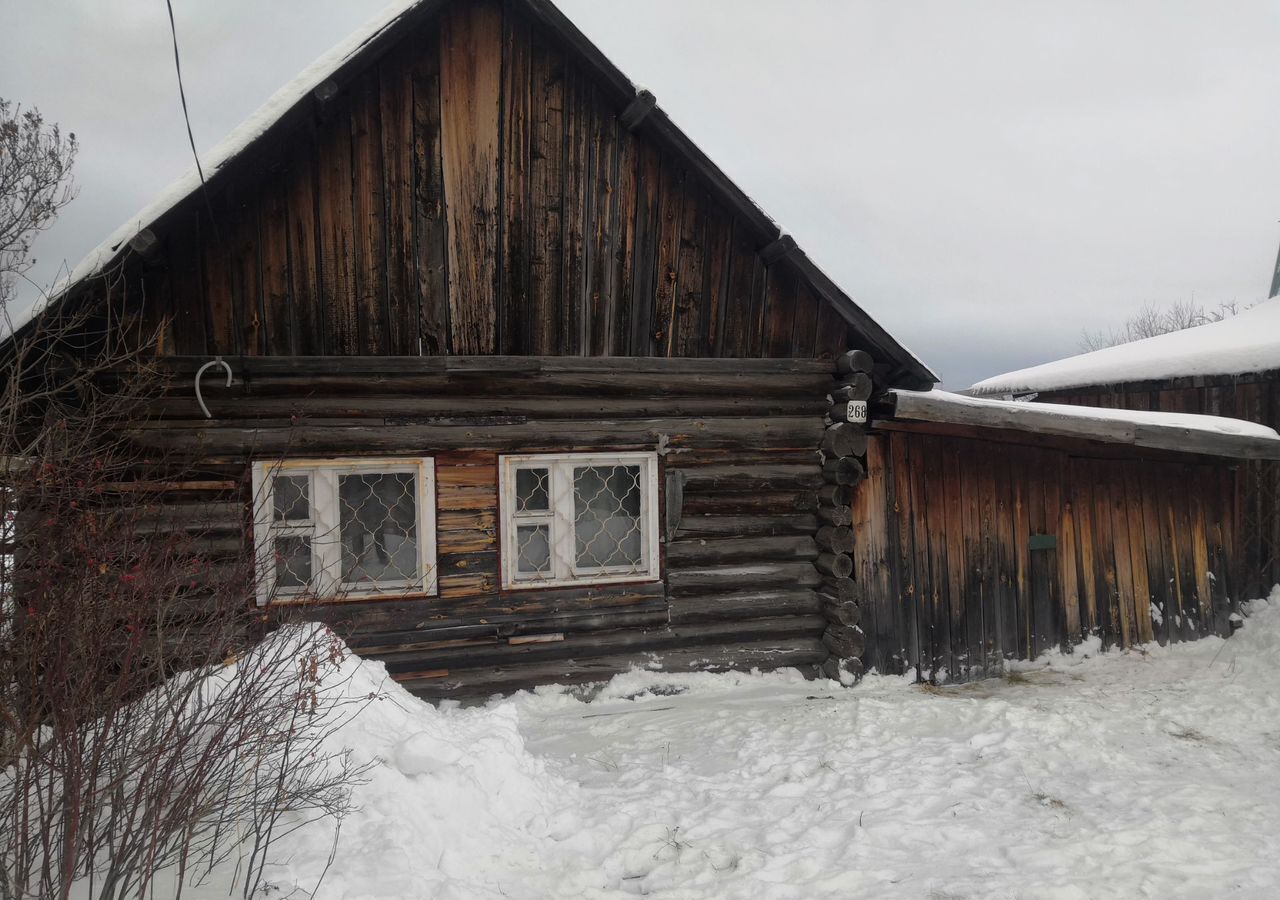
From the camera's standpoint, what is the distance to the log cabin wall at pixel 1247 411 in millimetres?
8984

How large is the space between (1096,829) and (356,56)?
7361 mm

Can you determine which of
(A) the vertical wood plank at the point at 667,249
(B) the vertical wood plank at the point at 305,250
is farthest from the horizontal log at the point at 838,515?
(B) the vertical wood plank at the point at 305,250

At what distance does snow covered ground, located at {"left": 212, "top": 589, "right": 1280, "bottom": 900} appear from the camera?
386 centimetres

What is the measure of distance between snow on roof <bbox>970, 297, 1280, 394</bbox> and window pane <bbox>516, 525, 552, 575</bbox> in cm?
1001

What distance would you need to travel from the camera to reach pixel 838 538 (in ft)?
23.8

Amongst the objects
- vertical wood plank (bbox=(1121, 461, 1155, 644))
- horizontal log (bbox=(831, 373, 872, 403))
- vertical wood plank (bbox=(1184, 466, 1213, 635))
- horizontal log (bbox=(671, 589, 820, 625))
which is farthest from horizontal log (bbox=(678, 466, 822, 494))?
vertical wood plank (bbox=(1184, 466, 1213, 635))

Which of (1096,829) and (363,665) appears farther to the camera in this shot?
(363,665)

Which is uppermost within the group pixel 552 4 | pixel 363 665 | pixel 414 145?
pixel 552 4

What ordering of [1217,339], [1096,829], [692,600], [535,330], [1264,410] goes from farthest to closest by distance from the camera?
[1217,339] < [1264,410] < [692,600] < [535,330] < [1096,829]

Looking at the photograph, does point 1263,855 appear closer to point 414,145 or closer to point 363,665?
point 363,665

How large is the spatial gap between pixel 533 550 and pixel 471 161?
3.56 meters

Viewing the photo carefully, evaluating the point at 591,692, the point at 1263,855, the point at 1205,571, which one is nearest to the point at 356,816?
the point at 591,692

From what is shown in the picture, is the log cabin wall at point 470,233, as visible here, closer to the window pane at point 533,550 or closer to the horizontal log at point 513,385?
the horizontal log at point 513,385

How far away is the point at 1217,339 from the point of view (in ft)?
38.2
